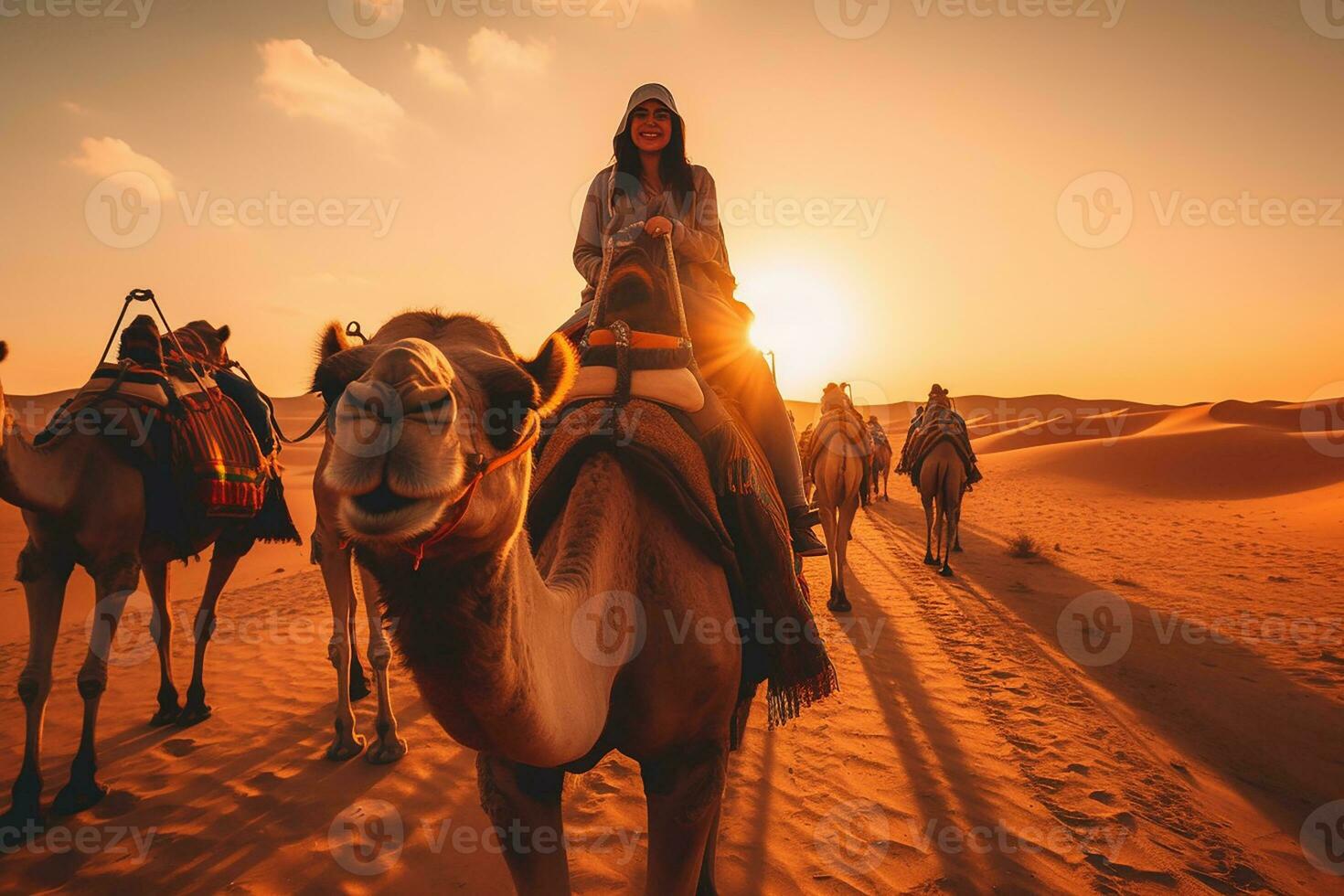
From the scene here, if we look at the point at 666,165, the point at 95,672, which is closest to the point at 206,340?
the point at 95,672

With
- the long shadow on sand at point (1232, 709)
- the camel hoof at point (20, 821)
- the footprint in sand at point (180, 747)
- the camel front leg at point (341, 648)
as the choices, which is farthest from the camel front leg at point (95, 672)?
the long shadow on sand at point (1232, 709)

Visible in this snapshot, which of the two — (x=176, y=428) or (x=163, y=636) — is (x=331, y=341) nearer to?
(x=176, y=428)

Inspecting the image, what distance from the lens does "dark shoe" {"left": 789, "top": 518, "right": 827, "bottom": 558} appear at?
321 centimetres

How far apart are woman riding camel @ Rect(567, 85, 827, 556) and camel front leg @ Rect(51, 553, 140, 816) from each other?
12.0 feet

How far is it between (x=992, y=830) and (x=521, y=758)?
3.46 meters

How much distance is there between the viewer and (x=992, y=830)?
3.59 m

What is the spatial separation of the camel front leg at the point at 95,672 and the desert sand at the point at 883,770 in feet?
0.55

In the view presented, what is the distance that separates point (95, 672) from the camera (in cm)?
390

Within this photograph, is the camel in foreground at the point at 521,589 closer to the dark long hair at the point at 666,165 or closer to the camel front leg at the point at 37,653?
the dark long hair at the point at 666,165

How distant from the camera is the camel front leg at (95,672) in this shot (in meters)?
3.77

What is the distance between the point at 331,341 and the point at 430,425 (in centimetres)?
56

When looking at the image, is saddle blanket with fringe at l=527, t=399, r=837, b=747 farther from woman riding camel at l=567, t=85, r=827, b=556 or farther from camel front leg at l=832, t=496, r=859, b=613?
camel front leg at l=832, t=496, r=859, b=613

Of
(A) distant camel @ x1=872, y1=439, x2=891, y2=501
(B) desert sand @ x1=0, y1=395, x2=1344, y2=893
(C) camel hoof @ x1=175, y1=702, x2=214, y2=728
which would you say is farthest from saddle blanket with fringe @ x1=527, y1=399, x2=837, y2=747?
(A) distant camel @ x1=872, y1=439, x2=891, y2=501

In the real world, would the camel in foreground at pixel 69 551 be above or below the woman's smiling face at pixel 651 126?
below
